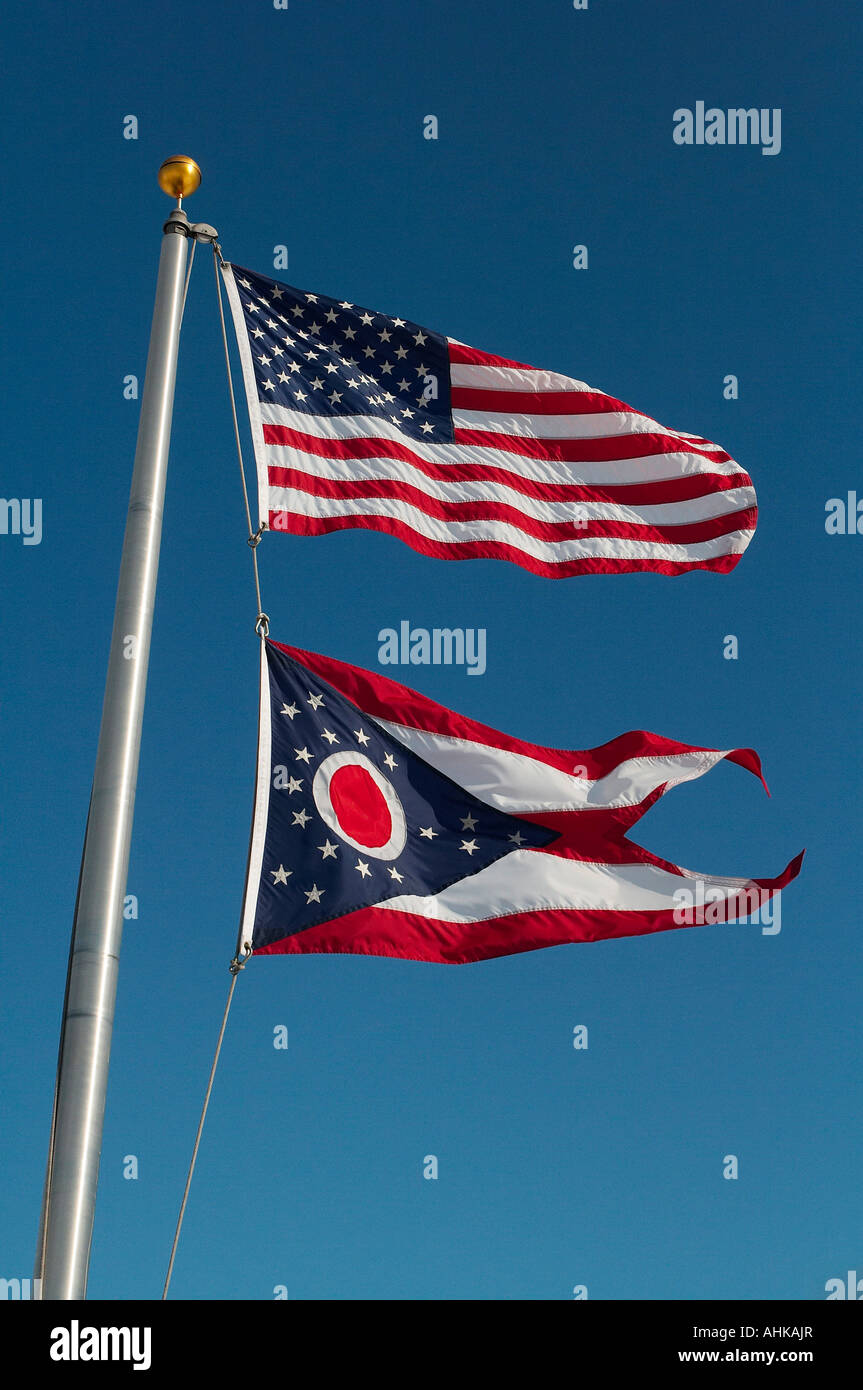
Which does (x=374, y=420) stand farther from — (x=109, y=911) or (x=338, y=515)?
(x=109, y=911)

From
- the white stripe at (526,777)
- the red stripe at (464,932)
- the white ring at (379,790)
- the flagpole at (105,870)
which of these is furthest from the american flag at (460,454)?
the red stripe at (464,932)

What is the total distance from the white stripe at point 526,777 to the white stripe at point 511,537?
1.90 m

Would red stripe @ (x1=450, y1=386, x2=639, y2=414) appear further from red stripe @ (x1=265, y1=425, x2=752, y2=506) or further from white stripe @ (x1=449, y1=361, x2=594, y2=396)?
red stripe @ (x1=265, y1=425, x2=752, y2=506)

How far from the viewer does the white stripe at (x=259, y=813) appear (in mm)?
9891

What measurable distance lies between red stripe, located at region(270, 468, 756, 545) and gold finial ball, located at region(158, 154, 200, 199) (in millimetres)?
2578

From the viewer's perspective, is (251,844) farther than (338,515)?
No

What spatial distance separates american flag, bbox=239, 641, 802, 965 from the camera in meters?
10.7

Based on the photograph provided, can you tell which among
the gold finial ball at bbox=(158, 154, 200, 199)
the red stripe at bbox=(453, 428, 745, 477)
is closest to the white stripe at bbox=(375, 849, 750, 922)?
the red stripe at bbox=(453, 428, 745, 477)

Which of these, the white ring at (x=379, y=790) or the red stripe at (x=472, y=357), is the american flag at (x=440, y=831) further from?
the red stripe at (x=472, y=357)

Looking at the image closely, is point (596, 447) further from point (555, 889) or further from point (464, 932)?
point (464, 932)

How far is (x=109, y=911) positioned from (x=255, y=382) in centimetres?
508
